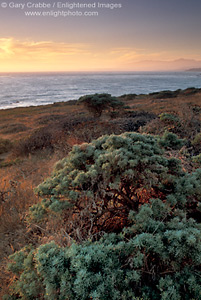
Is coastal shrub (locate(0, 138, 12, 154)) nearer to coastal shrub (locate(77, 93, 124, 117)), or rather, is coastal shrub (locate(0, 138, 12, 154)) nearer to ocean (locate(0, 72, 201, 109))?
coastal shrub (locate(77, 93, 124, 117))

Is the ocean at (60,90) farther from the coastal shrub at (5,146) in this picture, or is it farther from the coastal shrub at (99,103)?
the coastal shrub at (5,146)

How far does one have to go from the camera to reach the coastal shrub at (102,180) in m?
2.21

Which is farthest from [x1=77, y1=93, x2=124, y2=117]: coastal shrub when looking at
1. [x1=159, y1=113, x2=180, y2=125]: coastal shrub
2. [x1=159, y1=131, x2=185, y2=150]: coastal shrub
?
[x1=159, y1=131, x2=185, y2=150]: coastal shrub

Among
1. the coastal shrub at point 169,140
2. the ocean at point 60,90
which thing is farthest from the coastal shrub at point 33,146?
the ocean at point 60,90

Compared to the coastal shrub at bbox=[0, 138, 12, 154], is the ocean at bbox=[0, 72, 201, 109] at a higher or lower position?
higher

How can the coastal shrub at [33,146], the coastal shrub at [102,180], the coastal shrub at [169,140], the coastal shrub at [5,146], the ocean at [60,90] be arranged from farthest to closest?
1. the ocean at [60,90]
2. the coastal shrub at [5,146]
3. the coastal shrub at [33,146]
4. the coastal shrub at [169,140]
5. the coastal shrub at [102,180]

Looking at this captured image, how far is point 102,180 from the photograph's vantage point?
2.36 meters

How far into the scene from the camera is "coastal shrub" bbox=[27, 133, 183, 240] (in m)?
2.21

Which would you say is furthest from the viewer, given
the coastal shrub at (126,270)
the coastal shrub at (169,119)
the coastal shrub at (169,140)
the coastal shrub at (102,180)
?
the coastal shrub at (169,119)

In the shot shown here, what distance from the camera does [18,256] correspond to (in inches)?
81.0

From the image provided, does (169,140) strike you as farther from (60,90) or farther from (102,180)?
(60,90)

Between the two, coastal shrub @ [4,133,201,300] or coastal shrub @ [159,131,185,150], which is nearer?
coastal shrub @ [4,133,201,300]

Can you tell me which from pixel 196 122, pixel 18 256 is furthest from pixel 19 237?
pixel 196 122

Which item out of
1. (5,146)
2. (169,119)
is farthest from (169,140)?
(5,146)
